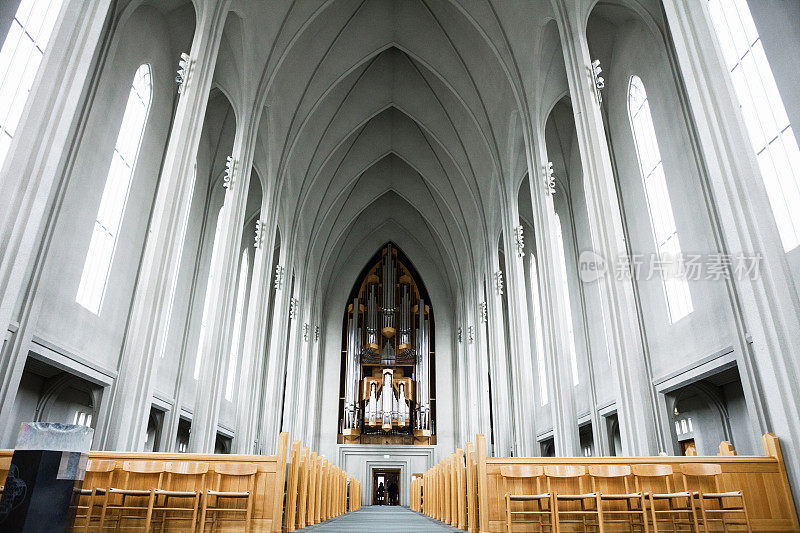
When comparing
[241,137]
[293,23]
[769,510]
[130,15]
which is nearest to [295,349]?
[241,137]

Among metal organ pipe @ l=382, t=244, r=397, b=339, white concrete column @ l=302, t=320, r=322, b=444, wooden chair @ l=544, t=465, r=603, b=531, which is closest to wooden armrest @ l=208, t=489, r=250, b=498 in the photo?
wooden chair @ l=544, t=465, r=603, b=531

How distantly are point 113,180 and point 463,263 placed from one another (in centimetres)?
1569

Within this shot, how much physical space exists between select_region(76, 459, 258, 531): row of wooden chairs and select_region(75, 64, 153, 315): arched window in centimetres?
475

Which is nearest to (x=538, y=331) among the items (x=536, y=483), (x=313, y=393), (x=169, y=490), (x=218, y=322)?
(x=218, y=322)

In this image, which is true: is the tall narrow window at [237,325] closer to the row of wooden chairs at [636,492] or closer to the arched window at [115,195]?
the arched window at [115,195]

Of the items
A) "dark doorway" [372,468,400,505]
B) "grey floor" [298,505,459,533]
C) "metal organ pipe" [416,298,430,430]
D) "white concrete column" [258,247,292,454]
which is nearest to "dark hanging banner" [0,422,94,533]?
"grey floor" [298,505,459,533]

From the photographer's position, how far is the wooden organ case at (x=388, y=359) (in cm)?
2405

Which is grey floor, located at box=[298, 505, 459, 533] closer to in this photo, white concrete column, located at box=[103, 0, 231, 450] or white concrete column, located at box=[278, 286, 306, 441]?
white concrete column, located at box=[103, 0, 231, 450]

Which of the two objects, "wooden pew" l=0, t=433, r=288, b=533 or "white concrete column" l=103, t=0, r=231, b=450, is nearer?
"wooden pew" l=0, t=433, r=288, b=533

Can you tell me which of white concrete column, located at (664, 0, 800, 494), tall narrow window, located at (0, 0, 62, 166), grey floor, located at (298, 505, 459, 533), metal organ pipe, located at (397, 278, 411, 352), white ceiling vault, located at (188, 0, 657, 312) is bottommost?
grey floor, located at (298, 505, 459, 533)

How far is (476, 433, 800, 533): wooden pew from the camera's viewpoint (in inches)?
202

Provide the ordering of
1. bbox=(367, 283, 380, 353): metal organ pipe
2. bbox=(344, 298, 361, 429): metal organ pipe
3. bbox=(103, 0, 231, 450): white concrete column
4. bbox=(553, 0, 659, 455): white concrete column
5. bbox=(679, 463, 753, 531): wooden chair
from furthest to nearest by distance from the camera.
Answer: bbox=(367, 283, 380, 353): metal organ pipe → bbox=(344, 298, 361, 429): metal organ pipe → bbox=(103, 0, 231, 450): white concrete column → bbox=(553, 0, 659, 455): white concrete column → bbox=(679, 463, 753, 531): wooden chair

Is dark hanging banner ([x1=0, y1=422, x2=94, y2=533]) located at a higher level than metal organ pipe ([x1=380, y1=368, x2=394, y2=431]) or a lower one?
lower

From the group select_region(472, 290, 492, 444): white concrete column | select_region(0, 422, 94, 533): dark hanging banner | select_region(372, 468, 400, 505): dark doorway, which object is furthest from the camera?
select_region(372, 468, 400, 505): dark doorway
